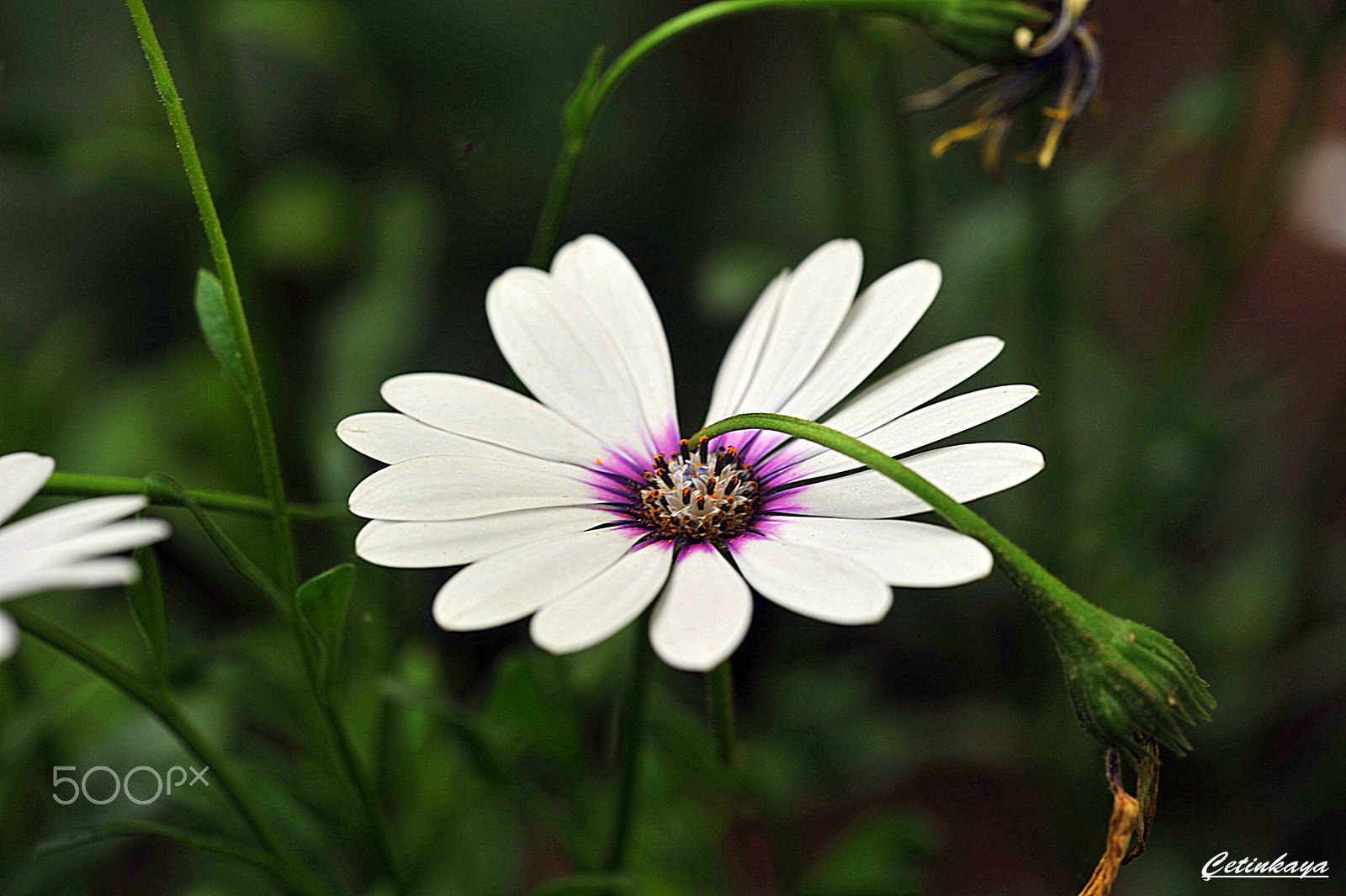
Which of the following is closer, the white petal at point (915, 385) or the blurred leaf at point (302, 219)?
the white petal at point (915, 385)

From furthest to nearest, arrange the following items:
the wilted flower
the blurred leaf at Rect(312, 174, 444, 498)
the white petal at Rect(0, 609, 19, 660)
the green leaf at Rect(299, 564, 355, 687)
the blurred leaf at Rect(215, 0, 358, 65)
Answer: the blurred leaf at Rect(215, 0, 358, 65)
the blurred leaf at Rect(312, 174, 444, 498)
the wilted flower
the green leaf at Rect(299, 564, 355, 687)
the white petal at Rect(0, 609, 19, 660)

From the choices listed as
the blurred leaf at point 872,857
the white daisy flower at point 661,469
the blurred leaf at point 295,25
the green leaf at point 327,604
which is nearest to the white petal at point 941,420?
the white daisy flower at point 661,469

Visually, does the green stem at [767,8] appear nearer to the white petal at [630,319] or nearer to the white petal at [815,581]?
the white petal at [630,319]

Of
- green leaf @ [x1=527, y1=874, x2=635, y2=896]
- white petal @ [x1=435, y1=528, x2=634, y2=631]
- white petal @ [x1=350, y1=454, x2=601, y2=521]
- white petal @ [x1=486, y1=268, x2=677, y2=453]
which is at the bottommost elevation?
green leaf @ [x1=527, y1=874, x2=635, y2=896]
